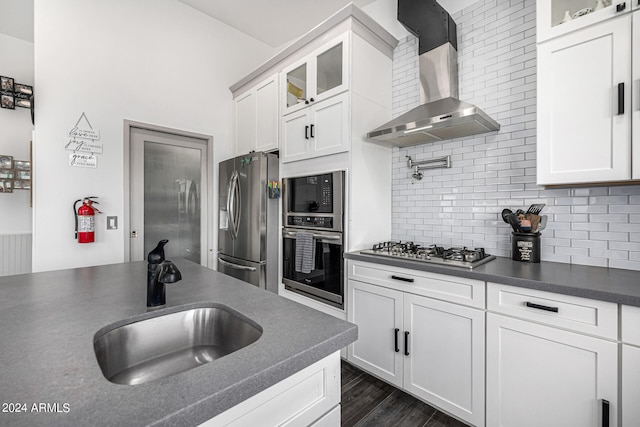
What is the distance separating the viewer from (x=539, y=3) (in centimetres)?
163

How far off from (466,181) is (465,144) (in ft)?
0.95

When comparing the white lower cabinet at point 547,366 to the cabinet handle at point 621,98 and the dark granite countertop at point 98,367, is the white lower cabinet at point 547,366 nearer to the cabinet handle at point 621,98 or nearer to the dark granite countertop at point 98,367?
the cabinet handle at point 621,98

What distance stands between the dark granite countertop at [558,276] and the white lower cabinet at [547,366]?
53 mm

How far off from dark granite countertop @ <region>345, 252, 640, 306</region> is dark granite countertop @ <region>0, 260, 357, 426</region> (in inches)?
39.9

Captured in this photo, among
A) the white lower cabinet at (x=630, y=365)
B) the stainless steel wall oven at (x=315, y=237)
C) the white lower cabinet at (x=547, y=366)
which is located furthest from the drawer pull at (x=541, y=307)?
the stainless steel wall oven at (x=315, y=237)

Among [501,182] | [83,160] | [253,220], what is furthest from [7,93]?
[501,182]

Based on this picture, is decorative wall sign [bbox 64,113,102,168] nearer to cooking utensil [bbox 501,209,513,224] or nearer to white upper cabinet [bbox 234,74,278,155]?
white upper cabinet [bbox 234,74,278,155]

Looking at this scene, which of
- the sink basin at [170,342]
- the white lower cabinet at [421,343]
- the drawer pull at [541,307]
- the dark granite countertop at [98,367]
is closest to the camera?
the dark granite countertop at [98,367]

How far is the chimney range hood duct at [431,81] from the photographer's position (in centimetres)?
203

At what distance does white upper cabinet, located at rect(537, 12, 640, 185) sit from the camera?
1395 mm

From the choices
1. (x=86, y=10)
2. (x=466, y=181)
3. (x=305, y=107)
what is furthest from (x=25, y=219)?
(x=466, y=181)

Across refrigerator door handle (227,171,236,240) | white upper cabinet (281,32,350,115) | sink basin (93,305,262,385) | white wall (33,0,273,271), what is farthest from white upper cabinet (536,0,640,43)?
white wall (33,0,273,271)

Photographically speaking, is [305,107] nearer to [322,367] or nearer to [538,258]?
[538,258]

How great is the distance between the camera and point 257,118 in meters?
3.22
